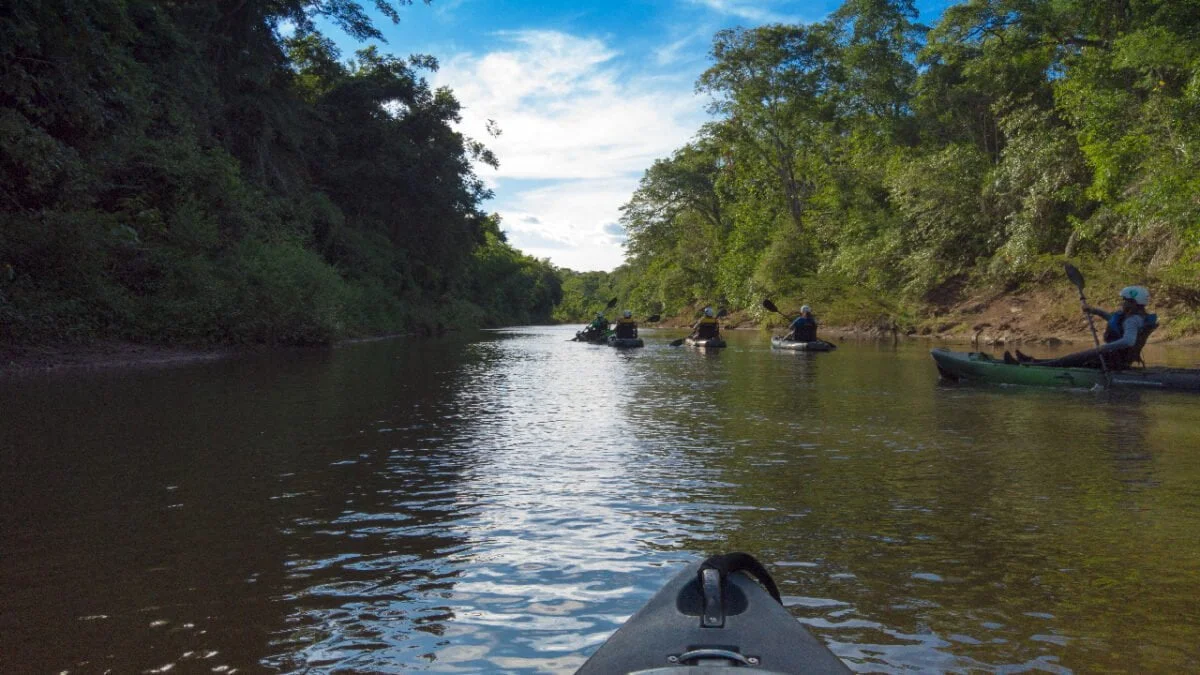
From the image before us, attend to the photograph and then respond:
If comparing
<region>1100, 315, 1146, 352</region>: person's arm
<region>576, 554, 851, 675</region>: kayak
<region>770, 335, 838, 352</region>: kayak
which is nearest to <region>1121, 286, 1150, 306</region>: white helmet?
<region>1100, 315, 1146, 352</region>: person's arm

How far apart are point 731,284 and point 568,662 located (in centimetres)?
5246

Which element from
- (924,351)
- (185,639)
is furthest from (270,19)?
(185,639)

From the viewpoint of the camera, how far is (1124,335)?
13766mm

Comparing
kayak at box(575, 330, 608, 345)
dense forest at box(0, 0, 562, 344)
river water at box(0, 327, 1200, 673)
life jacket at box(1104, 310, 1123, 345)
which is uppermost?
dense forest at box(0, 0, 562, 344)

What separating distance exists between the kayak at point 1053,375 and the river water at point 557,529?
3.57 ft

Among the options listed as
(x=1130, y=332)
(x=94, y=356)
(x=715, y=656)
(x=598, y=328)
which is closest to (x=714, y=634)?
(x=715, y=656)

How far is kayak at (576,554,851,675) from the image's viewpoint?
102 inches

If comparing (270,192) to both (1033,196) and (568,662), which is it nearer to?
(1033,196)

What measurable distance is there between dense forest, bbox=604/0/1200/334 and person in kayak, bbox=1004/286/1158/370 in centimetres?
755

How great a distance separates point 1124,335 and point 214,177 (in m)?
22.8

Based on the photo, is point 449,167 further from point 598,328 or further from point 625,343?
point 625,343

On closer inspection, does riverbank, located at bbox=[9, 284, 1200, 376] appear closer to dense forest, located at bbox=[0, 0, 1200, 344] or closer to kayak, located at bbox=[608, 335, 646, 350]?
dense forest, located at bbox=[0, 0, 1200, 344]

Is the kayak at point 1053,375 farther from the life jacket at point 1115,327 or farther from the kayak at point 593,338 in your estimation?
the kayak at point 593,338

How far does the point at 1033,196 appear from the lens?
2980 cm
